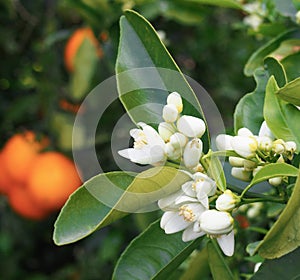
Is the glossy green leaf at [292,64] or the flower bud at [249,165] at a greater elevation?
the glossy green leaf at [292,64]

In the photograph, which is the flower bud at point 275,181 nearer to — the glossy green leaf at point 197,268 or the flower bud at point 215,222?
the flower bud at point 215,222

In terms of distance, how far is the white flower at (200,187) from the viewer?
1.92 ft

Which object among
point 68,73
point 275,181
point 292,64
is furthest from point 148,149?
point 68,73

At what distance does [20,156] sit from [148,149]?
1.09 m

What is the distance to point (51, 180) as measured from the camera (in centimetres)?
156

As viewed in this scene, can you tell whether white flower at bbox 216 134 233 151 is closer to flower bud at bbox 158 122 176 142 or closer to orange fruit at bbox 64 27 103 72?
flower bud at bbox 158 122 176 142

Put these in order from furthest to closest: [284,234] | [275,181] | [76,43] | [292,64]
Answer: [76,43] → [292,64] → [275,181] → [284,234]

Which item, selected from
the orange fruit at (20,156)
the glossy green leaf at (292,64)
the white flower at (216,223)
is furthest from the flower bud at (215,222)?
the orange fruit at (20,156)

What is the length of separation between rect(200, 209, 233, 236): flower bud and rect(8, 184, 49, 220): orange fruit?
110cm

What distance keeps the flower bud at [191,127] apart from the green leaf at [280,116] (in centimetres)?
7

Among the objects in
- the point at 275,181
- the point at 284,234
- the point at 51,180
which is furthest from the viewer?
the point at 51,180

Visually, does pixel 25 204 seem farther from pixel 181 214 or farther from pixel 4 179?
pixel 181 214

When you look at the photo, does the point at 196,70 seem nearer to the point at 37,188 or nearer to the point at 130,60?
the point at 37,188

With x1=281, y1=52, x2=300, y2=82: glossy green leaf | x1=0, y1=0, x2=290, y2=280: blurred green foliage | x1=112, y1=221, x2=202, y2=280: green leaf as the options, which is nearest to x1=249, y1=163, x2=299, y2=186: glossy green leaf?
x1=112, y1=221, x2=202, y2=280: green leaf
